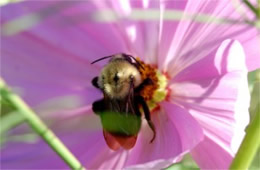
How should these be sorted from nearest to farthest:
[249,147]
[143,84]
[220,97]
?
[249,147]
[220,97]
[143,84]

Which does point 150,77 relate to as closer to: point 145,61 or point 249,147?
point 145,61

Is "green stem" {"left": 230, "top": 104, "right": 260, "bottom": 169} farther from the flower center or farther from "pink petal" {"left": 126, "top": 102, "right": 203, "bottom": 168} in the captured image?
the flower center

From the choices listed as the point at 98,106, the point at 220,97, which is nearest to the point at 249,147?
the point at 220,97

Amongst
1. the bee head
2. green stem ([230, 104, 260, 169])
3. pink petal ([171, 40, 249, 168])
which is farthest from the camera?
the bee head

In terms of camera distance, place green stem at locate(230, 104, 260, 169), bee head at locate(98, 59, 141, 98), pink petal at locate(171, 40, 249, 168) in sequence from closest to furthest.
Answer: green stem at locate(230, 104, 260, 169)
pink petal at locate(171, 40, 249, 168)
bee head at locate(98, 59, 141, 98)

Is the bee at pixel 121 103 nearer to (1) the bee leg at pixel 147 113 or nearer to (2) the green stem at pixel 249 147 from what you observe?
(1) the bee leg at pixel 147 113

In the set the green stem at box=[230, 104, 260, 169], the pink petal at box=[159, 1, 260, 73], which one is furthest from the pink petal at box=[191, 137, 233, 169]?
the green stem at box=[230, 104, 260, 169]
